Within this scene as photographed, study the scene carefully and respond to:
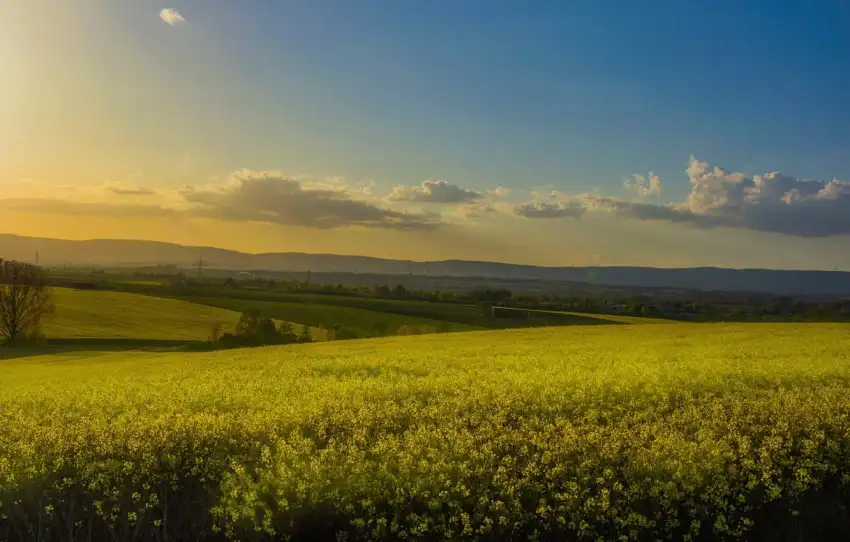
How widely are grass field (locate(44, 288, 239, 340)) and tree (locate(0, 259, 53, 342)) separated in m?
1.39

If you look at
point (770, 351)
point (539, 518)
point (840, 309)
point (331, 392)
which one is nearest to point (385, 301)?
point (840, 309)

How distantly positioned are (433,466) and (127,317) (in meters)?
55.8

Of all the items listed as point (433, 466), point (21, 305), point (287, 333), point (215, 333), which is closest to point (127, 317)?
point (21, 305)

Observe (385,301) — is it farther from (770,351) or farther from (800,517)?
(800,517)

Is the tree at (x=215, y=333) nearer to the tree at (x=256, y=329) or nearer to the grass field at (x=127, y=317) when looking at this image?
the grass field at (x=127, y=317)

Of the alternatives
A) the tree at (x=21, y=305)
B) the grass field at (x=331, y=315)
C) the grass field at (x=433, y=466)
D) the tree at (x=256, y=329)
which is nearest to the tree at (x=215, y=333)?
the tree at (x=256, y=329)

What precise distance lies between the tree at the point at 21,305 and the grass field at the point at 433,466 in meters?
44.1

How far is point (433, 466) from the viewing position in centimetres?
729

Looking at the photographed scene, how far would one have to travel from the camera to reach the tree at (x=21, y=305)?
49.3 m

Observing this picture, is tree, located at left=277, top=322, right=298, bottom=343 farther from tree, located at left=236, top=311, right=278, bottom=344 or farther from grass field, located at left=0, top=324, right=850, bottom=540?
grass field, located at left=0, top=324, right=850, bottom=540

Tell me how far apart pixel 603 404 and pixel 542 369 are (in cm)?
514

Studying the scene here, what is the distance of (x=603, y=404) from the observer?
10812 millimetres

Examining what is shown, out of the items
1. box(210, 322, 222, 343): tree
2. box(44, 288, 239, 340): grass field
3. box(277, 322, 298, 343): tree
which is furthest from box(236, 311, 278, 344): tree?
box(44, 288, 239, 340): grass field

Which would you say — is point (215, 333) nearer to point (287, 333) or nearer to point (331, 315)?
point (287, 333)
